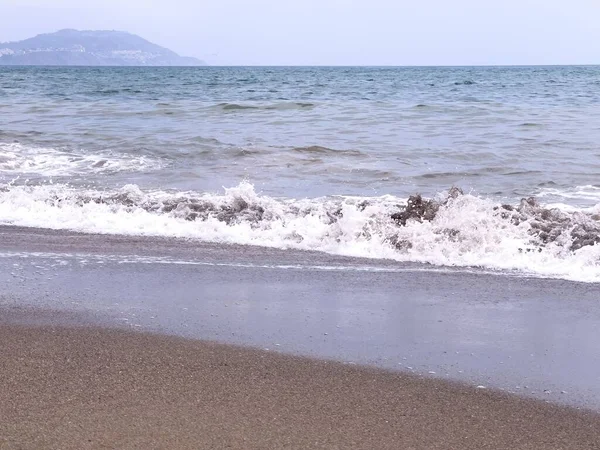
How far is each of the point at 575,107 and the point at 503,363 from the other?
23.3 meters

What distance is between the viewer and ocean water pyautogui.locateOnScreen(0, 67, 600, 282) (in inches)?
276

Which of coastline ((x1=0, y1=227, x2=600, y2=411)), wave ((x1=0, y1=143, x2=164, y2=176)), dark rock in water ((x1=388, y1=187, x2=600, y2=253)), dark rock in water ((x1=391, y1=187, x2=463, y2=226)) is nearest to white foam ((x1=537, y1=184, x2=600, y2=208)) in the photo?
dark rock in water ((x1=388, y1=187, x2=600, y2=253))

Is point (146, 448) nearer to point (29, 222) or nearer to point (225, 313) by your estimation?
point (225, 313)

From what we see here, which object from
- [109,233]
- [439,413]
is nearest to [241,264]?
[109,233]

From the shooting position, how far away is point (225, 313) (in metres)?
4.89

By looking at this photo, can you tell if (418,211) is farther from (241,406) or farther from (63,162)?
(63,162)

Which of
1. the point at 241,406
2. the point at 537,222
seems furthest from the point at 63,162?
the point at 241,406

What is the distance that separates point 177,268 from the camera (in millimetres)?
6008

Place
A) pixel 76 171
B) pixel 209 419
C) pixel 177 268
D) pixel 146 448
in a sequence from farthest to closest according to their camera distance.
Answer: pixel 76 171
pixel 177 268
pixel 209 419
pixel 146 448

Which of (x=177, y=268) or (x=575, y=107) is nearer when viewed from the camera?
(x=177, y=268)

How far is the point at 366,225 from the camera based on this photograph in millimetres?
7316

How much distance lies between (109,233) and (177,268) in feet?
5.50

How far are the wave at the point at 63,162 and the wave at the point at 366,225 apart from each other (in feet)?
9.98

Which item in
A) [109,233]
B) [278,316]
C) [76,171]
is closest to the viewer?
[278,316]
